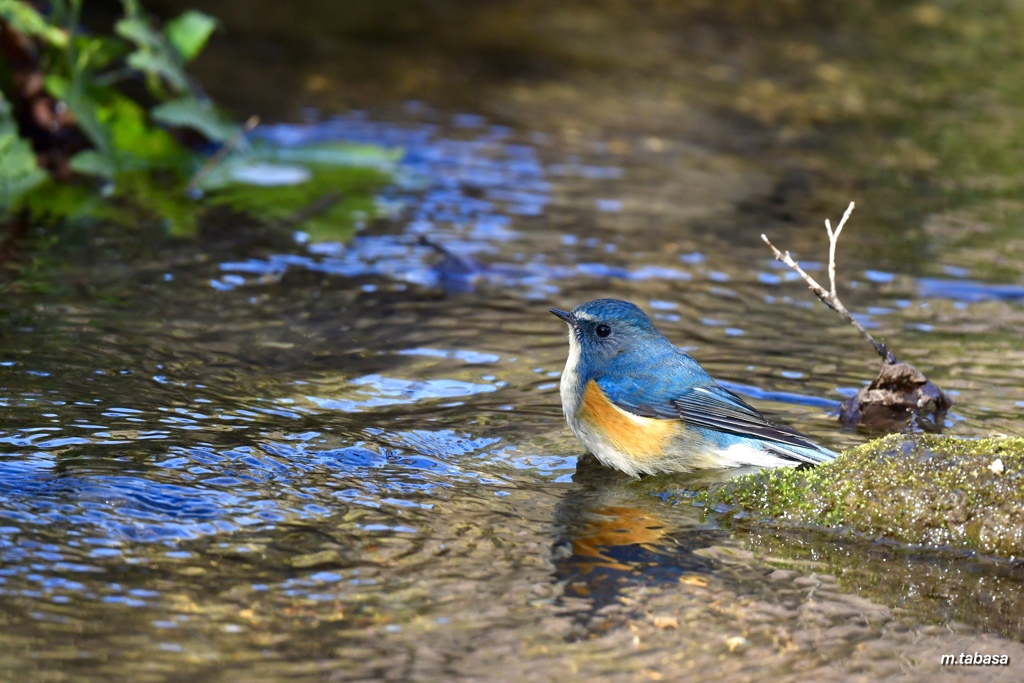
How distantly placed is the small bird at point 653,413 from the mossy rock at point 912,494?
259mm

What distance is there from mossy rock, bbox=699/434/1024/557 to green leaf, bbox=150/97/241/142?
6342 mm

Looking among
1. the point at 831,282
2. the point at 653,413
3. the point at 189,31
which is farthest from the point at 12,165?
the point at 831,282

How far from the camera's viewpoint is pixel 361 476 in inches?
207

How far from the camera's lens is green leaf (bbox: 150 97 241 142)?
9.73m

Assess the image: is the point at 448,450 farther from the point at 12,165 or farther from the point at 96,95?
the point at 96,95

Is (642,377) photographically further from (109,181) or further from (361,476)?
(109,181)

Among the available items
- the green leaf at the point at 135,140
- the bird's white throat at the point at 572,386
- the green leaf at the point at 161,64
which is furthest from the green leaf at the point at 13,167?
the bird's white throat at the point at 572,386

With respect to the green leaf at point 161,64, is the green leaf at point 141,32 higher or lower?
higher

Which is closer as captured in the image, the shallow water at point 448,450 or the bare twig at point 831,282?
the shallow water at point 448,450

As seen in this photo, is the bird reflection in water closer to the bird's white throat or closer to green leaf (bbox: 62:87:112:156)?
the bird's white throat

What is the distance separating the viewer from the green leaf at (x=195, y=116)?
9734 mm

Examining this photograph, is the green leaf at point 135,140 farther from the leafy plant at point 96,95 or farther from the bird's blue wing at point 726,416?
the bird's blue wing at point 726,416

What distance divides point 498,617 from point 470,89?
33.0 ft

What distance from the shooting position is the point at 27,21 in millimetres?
8812
